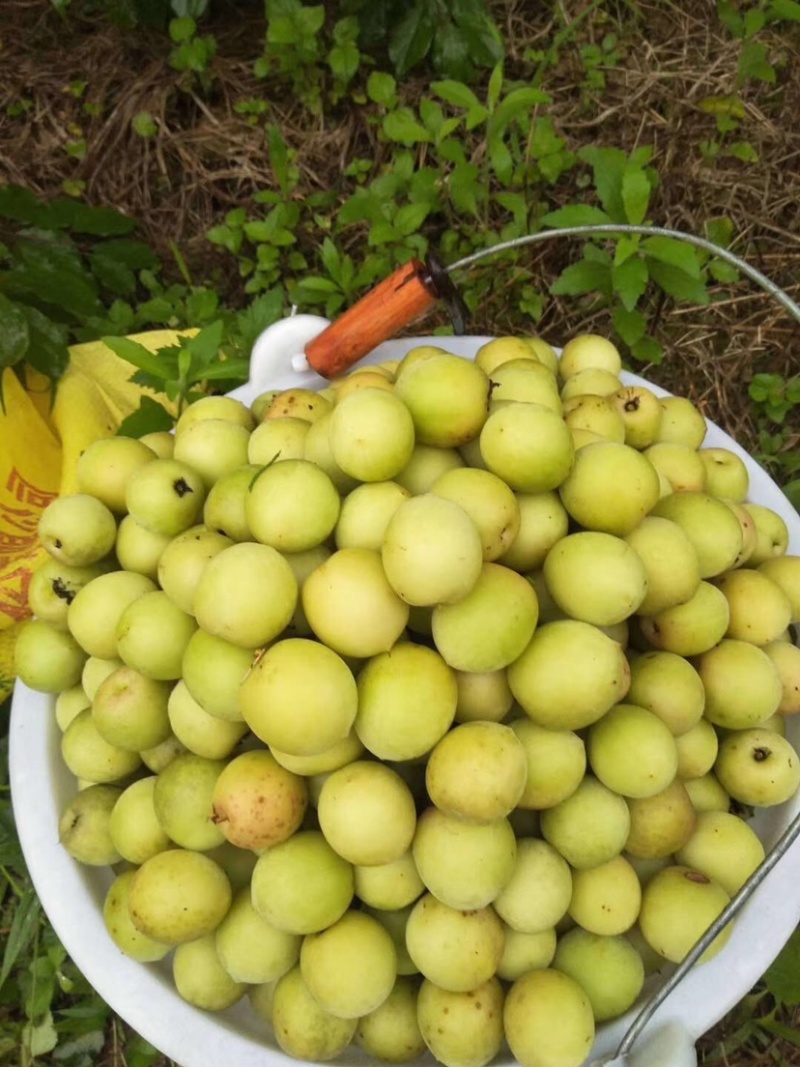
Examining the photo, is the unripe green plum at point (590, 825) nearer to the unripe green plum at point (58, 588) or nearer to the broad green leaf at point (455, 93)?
the unripe green plum at point (58, 588)

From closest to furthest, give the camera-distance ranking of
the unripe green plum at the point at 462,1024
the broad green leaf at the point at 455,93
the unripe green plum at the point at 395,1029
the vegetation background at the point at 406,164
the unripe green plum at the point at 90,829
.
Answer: the unripe green plum at the point at 462,1024 < the unripe green plum at the point at 395,1029 < the unripe green plum at the point at 90,829 < the broad green leaf at the point at 455,93 < the vegetation background at the point at 406,164

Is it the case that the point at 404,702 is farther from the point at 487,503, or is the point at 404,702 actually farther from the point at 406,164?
the point at 406,164

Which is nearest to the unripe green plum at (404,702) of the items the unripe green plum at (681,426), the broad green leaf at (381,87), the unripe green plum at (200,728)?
the unripe green plum at (200,728)

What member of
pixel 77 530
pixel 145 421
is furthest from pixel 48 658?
pixel 145 421

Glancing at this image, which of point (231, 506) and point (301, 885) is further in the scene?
point (231, 506)

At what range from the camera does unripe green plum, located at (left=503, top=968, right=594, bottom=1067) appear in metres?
1.15

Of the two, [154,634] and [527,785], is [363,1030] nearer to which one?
[527,785]

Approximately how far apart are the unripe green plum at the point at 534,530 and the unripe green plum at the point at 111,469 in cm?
67

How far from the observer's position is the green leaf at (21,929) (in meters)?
2.07

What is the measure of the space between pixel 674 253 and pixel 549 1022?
1.74 meters

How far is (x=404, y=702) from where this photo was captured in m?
1.12

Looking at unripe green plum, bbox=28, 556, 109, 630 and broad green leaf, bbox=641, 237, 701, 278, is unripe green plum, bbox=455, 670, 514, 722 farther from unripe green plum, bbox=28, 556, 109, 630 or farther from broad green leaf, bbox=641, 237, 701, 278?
broad green leaf, bbox=641, 237, 701, 278

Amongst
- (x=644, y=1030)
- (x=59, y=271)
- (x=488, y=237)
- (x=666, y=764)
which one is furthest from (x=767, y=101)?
(x=644, y=1030)

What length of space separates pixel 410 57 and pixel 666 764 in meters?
2.51
